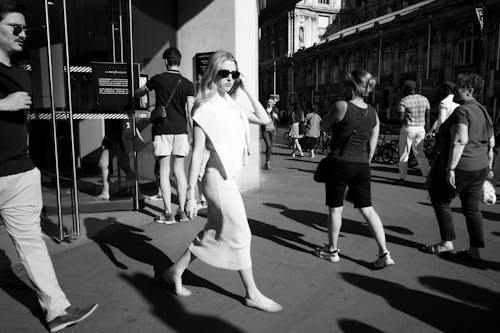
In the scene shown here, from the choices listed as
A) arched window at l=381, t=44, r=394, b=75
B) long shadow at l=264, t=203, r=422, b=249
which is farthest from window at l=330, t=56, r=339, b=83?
long shadow at l=264, t=203, r=422, b=249

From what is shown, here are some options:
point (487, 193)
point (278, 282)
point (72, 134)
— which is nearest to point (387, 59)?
point (487, 193)

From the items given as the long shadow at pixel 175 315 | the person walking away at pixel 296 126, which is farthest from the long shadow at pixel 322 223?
the person walking away at pixel 296 126

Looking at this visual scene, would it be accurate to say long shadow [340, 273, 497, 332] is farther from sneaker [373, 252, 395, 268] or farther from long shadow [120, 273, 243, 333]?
long shadow [120, 273, 243, 333]

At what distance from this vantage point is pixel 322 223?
18.8 feet

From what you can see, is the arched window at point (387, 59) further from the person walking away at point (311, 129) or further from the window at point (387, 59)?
the person walking away at point (311, 129)

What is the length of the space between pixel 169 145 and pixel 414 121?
5.01m

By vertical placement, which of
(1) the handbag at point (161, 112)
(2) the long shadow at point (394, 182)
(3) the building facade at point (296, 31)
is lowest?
(2) the long shadow at point (394, 182)

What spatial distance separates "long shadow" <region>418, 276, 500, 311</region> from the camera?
11.1ft

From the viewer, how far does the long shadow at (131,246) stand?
375cm

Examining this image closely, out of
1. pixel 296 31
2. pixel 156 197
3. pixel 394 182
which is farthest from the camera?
pixel 296 31

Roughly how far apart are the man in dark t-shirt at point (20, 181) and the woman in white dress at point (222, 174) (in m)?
1.00

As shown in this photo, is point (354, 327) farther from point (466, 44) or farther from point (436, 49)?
point (436, 49)

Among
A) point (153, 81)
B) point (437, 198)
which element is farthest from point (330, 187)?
point (153, 81)

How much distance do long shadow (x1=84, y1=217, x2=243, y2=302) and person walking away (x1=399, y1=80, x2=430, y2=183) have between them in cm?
548
